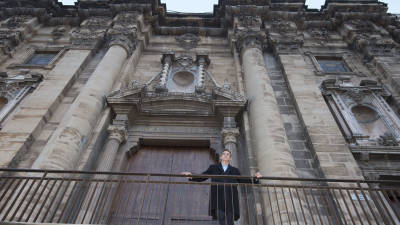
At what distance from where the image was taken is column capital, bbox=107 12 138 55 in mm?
10656

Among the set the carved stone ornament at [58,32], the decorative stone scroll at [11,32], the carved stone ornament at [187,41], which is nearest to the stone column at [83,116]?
the carved stone ornament at [187,41]

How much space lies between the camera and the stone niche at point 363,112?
7.54m

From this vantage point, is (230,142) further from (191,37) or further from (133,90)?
(191,37)

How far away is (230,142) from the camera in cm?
740

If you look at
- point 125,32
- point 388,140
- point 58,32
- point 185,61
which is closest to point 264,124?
point 388,140

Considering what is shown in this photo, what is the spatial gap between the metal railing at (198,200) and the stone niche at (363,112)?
1.46 m

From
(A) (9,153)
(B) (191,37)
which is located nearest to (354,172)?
(A) (9,153)

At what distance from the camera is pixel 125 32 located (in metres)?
11.1

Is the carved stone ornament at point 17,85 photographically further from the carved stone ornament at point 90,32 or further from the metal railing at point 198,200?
the metal railing at point 198,200

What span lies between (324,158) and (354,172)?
67cm

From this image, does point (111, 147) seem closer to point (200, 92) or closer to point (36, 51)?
point (200, 92)

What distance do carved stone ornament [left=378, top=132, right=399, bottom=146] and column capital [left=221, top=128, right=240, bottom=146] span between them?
3.80 m

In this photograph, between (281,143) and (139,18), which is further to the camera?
(139,18)

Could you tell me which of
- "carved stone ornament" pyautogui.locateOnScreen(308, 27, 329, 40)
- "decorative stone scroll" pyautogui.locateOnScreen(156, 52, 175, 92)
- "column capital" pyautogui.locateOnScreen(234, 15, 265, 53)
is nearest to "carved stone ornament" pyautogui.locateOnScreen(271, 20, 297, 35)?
"column capital" pyautogui.locateOnScreen(234, 15, 265, 53)
